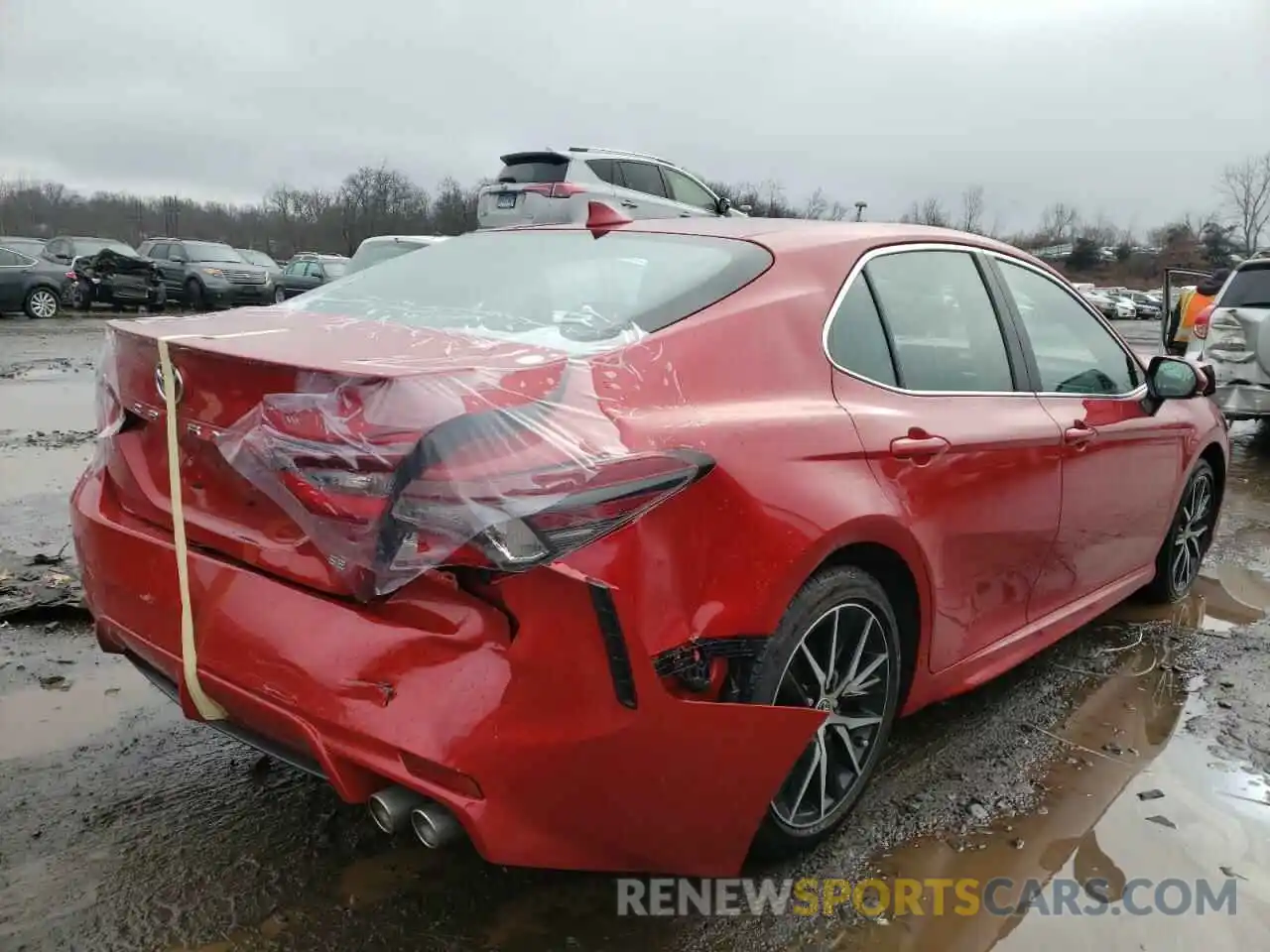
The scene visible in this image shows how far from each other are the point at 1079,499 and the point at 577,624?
226cm

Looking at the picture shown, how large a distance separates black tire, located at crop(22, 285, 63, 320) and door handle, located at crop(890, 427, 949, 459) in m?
21.0

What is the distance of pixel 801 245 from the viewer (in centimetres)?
261

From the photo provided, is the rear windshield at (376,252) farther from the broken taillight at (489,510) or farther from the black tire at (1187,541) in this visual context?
the broken taillight at (489,510)

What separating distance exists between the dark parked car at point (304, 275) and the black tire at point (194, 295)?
1676mm

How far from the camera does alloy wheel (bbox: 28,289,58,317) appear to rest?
19.1 m

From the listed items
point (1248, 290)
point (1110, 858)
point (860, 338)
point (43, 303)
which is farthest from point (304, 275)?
point (1110, 858)

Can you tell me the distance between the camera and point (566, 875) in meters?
2.37

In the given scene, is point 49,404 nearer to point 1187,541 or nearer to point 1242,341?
point 1187,541

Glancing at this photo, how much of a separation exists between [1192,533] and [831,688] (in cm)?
308

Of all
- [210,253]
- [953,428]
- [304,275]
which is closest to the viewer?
[953,428]

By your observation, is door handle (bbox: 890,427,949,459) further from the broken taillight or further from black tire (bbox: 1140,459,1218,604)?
black tire (bbox: 1140,459,1218,604)

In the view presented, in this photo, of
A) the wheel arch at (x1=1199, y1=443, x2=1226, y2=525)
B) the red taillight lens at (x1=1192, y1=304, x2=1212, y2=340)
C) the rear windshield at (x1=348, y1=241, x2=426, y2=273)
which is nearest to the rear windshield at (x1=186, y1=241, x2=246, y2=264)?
the rear windshield at (x1=348, y1=241, x2=426, y2=273)

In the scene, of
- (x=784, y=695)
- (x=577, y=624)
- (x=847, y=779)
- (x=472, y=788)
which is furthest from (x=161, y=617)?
(x=847, y=779)

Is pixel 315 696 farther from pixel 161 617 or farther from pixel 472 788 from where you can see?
pixel 161 617
